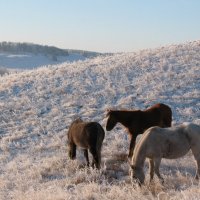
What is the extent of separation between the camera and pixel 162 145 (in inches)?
412

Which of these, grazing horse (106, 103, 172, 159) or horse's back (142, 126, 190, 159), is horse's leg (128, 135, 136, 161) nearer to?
grazing horse (106, 103, 172, 159)

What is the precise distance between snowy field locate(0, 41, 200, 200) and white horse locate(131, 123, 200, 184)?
0.44m

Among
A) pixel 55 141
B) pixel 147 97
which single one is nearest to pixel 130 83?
pixel 147 97

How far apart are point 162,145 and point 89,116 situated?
9.14 metres

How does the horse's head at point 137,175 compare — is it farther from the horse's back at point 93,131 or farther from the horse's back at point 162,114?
the horse's back at point 162,114

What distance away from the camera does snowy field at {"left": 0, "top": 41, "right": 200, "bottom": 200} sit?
1036 centimetres

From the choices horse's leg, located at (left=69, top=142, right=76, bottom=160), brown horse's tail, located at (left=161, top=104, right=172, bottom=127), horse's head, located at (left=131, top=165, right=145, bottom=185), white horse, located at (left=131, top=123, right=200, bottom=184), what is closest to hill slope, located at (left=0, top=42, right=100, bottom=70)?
brown horse's tail, located at (left=161, top=104, right=172, bottom=127)

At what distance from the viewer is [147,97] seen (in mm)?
20625

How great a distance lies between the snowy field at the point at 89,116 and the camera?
34.0 feet

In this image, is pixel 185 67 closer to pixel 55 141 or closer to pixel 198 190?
pixel 55 141

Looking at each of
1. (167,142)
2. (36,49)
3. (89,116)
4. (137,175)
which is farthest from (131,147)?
(36,49)

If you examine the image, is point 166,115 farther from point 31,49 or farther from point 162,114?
point 31,49

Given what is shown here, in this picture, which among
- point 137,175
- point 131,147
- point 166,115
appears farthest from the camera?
point 166,115

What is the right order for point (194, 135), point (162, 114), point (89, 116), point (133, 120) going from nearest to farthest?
point (194, 135) < point (133, 120) < point (162, 114) < point (89, 116)
